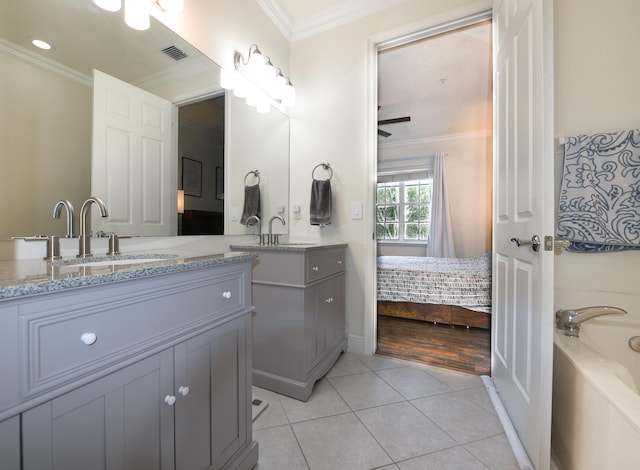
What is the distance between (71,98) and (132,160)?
0.29 meters

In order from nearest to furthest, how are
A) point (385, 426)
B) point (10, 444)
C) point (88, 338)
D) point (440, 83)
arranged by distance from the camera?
point (10, 444)
point (88, 338)
point (385, 426)
point (440, 83)

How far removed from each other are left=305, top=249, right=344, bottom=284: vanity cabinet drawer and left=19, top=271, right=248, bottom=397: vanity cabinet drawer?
762 millimetres

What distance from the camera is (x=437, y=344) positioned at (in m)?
2.33

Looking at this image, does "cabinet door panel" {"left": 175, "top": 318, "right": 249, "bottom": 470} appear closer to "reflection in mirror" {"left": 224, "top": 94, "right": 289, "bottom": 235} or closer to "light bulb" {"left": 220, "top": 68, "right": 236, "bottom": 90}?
"reflection in mirror" {"left": 224, "top": 94, "right": 289, "bottom": 235}

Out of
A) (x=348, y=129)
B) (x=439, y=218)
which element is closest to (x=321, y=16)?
(x=348, y=129)

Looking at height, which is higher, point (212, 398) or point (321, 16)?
point (321, 16)

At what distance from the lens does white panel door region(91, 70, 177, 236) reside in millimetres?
1156

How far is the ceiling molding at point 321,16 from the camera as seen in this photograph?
2082 millimetres

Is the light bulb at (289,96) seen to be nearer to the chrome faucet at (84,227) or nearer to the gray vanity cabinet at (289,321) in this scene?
the gray vanity cabinet at (289,321)

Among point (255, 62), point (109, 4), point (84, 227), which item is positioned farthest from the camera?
point (255, 62)

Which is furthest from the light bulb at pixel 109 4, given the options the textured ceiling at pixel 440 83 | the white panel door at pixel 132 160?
the textured ceiling at pixel 440 83

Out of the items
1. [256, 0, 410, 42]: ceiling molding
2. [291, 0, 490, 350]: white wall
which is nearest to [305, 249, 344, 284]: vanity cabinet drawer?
[291, 0, 490, 350]: white wall

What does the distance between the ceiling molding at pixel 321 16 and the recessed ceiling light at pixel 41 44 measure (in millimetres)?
1536

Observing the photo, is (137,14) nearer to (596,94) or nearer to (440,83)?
(596,94)
